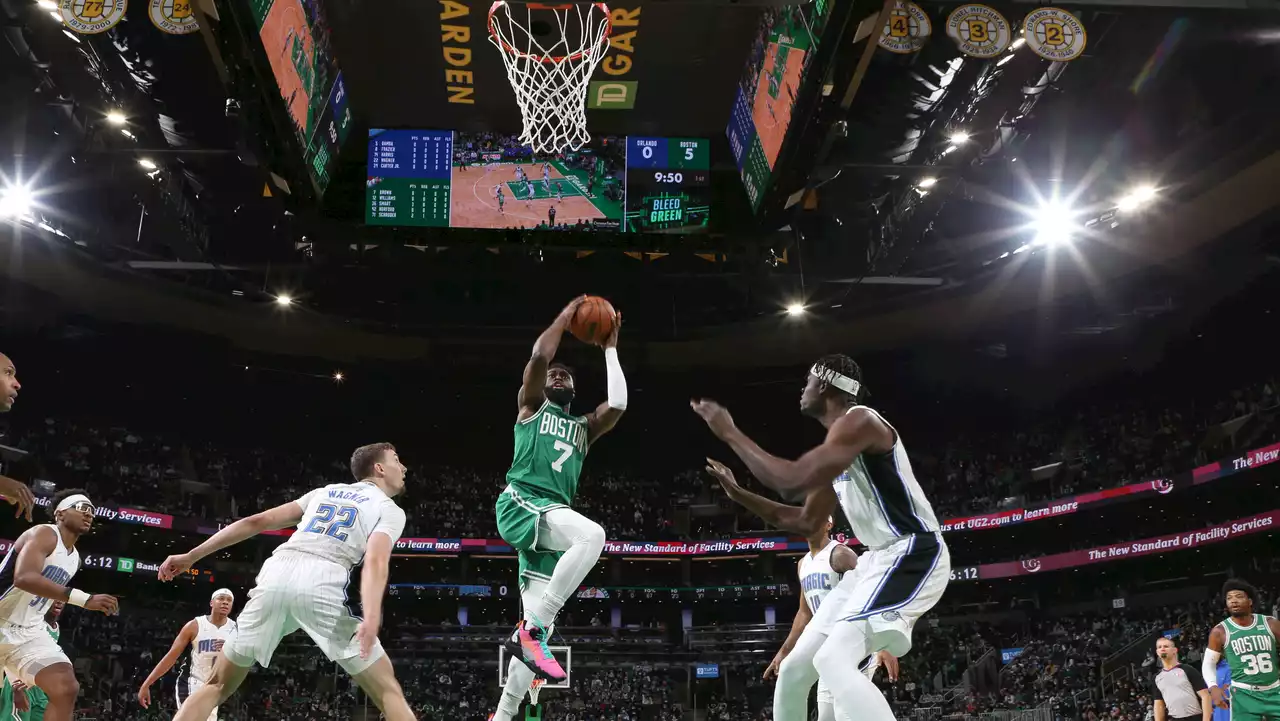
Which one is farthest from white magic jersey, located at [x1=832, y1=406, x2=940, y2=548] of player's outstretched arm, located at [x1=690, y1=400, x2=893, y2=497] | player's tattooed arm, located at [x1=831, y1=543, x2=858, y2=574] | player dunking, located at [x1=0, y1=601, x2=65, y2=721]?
player dunking, located at [x1=0, y1=601, x2=65, y2=721]

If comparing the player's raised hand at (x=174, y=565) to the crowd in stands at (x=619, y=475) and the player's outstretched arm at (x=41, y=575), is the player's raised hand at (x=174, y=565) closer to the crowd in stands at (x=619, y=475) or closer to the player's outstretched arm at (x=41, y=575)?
the player's outstretched arm at (x=41, y=575)

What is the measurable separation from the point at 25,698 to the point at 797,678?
20.4ft

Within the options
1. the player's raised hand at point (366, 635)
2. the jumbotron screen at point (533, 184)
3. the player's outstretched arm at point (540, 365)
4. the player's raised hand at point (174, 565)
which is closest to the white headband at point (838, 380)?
the player's outstretched arm at point (540, 365)

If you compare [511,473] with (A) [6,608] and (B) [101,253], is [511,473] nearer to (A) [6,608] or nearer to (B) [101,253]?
(A) [6,608]

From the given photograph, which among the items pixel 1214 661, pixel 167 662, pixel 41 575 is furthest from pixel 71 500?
pixel 1214 661

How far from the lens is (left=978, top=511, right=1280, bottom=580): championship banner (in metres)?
22.8

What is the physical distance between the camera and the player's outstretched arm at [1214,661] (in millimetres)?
8969

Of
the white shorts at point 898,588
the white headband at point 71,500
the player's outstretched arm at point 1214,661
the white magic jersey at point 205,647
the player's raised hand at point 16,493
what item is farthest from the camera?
the white magic jersey at point 205,647

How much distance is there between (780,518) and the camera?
5953 mm

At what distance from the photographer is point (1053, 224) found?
19766mm

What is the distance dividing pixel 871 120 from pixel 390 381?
2113 centimetres

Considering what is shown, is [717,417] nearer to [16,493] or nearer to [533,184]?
[16,493]

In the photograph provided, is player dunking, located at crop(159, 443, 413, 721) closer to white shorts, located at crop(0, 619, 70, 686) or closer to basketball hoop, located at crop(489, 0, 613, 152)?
white shorts, located at crop(0, 619, 70, 686)

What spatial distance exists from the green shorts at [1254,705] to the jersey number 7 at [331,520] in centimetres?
809
